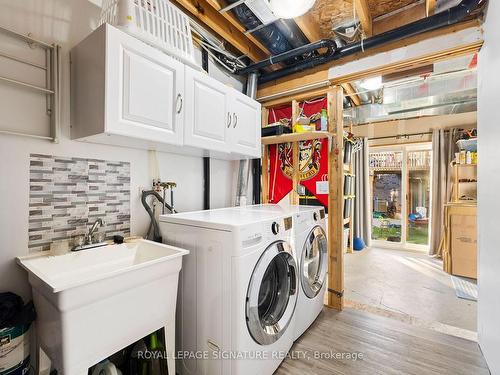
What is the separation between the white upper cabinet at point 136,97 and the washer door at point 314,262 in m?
1.11

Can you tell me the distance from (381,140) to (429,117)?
2.87 ft

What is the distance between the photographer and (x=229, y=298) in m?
1.28

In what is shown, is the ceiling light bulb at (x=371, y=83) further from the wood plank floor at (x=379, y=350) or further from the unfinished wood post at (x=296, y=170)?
the wood plank floor at (x=379, y=350)

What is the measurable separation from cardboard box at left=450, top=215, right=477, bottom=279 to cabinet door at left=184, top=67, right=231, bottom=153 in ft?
11.6

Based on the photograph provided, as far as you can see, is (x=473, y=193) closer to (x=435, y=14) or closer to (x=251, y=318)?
(x=435, y=14)

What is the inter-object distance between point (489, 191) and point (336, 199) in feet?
3.72

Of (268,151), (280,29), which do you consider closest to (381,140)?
(268,151)

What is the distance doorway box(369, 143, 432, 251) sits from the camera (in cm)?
493

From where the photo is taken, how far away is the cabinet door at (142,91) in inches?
48.3

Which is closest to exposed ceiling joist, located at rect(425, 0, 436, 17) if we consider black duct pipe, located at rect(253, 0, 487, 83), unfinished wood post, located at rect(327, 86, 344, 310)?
black duct pipe, located at rect(253, 0, 487, 83)

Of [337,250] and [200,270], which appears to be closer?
[200,270]

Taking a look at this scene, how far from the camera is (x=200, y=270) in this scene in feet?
4.63

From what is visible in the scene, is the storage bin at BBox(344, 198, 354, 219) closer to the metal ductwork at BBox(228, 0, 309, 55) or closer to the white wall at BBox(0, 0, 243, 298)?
the metal ductwork at BBox(228, 0, 309, 55)

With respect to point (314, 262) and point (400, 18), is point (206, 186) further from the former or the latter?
point (400, 18)
